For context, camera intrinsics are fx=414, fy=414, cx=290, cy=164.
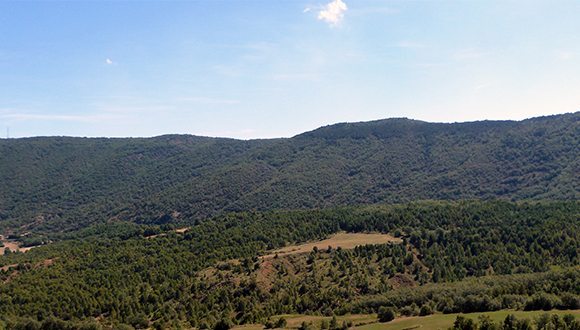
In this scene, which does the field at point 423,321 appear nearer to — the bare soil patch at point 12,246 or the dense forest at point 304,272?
the dense forest at point 304,272

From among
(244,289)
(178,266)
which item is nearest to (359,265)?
(244,289)

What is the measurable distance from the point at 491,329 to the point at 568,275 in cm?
3039

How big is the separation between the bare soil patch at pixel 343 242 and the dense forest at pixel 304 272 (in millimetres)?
2290

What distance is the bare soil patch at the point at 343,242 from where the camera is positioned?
80.9 metres

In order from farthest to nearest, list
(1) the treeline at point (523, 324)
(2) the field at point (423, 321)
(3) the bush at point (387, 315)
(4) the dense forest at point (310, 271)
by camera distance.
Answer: (4) the dense forest at point (310, 271)
(3) the bush at point (387, 315)
(2) the field at point (423, 321)
(1) the treeline at point (523, 324)

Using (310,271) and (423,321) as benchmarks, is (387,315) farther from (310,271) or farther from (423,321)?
(310,271)

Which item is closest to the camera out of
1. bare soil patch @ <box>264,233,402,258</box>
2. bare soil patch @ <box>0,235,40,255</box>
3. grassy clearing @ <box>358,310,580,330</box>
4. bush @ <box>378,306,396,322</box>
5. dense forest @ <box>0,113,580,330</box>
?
grassy clearing @ <box>358,310,580,330</box>

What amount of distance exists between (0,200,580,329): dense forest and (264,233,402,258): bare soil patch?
7.51 feet

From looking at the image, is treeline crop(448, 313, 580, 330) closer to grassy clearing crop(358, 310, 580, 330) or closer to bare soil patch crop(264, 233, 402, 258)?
grassy clearing crop(358, 310, 580, 330)

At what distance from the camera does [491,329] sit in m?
29.7

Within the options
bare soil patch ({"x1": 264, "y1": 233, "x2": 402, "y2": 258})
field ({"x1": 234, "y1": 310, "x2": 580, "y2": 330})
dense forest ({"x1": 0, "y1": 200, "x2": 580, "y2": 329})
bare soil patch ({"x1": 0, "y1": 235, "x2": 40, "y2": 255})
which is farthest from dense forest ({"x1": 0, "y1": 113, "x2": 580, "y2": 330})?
bare soil patch ({"x1": 0, "y1": 235, "x2": 40, "y2": 255})

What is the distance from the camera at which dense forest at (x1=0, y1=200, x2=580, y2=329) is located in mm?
51344

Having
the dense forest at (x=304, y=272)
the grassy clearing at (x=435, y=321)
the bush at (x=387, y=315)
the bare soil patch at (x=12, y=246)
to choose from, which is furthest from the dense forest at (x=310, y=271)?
the bare soil patch at (x=12, y=246)

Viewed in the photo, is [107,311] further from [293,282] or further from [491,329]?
[491,329]
